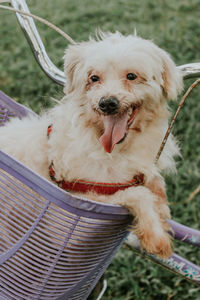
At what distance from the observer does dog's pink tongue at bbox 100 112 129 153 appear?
198cm

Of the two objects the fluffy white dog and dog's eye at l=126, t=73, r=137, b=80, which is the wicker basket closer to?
the fluffy white dog

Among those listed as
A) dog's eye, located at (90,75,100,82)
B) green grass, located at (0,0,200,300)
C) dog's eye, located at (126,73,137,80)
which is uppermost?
dog's eye, located at (126,73,137,80)

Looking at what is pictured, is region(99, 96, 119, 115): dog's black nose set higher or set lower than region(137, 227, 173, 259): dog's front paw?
higher

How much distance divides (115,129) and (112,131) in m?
0.02

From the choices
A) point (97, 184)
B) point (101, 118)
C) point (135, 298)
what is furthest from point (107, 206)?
point (135, 298)

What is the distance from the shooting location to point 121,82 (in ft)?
6.74

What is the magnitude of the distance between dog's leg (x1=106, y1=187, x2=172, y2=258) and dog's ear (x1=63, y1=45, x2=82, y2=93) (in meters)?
0.67

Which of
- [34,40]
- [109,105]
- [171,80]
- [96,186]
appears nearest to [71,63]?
[34,40]

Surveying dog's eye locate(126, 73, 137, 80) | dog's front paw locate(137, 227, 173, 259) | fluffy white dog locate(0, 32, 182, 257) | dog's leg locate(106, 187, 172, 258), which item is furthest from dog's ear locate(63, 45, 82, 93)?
dog's front paw locate(137, 227, 173, 259)

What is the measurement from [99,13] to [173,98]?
16.0ft

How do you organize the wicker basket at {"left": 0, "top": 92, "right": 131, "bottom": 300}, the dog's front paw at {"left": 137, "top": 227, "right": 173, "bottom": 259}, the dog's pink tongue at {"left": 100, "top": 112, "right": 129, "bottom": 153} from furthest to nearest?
the dog's pink tongue at {"left": 100, "top": 112, "right": 129, "bottom": 153} → the dog's front paw at {"left": 137, "top": 227, "right": 173, "bottom": 259} → the wicker basket at {"left": 0, "top": 92, "right": 131, "bottom": 300}

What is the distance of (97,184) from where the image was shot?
205 centimetres

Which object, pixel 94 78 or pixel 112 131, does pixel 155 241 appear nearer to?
pixel 112 131

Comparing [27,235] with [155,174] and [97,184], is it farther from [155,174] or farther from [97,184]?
[155,174]
